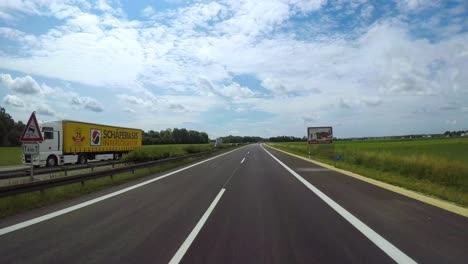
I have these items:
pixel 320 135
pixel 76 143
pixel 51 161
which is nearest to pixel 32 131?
pixel 51 161

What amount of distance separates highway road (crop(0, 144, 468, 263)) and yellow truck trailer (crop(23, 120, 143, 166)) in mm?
19422

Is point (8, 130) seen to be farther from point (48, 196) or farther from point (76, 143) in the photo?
point (48, 196)

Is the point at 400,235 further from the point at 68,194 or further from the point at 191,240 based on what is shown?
the point at 68,194

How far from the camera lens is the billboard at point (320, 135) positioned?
119 feet

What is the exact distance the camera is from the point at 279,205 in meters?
9.43

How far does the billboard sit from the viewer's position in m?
36.4

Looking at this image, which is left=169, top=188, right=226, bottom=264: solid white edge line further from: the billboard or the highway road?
the billboard

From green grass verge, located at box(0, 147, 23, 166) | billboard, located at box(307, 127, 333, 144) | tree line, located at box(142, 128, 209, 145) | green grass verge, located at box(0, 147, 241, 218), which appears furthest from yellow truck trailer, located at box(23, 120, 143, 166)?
tree line, located at box(142, 128, 209, 145)

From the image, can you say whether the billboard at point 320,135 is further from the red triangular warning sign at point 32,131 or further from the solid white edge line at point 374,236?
the red triangular warning sign at point 32,131

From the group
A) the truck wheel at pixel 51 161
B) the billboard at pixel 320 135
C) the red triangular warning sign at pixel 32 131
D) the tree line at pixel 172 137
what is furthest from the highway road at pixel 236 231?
the tree line at pixel 172 137

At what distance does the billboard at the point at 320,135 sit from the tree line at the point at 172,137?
269 feet

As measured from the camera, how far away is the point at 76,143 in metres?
30.2

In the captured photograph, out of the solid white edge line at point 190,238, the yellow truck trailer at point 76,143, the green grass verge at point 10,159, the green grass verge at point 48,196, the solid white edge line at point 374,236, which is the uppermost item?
the yellow truck trailer at point 76,143

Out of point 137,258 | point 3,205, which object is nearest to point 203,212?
point 137,258
